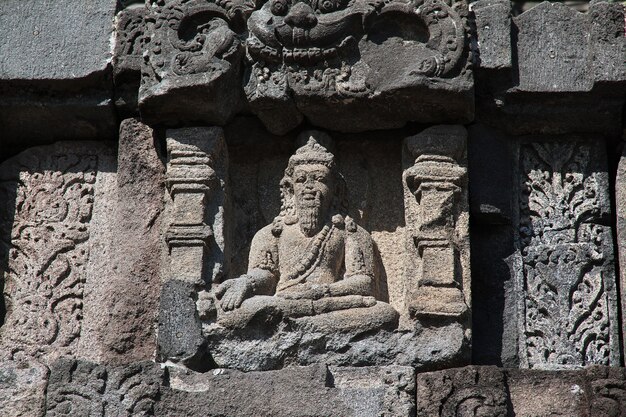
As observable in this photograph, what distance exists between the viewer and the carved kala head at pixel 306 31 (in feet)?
26.0

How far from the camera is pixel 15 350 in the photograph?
26.2ft

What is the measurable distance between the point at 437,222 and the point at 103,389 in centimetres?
195

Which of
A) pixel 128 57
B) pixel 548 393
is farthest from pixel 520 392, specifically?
pixel 128 57

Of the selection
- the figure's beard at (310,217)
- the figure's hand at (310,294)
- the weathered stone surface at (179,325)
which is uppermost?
the figure's beard at (310,217)

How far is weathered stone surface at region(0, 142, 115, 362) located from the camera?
8.05 metres

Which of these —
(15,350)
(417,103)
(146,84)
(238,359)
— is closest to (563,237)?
(417,103)

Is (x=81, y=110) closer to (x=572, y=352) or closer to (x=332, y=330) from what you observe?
(x=332, y=330)

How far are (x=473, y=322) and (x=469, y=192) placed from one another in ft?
2.47

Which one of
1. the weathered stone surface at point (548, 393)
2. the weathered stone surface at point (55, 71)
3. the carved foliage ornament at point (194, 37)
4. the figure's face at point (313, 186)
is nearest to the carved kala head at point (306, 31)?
the carved foliage ornament at point (194, 37)

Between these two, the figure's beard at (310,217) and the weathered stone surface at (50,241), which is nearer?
the figure's beard at (310,217)

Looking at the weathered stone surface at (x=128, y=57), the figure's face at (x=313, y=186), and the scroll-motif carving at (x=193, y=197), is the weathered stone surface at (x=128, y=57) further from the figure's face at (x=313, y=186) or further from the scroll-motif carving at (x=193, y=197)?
the figure's face at (x=313, y=186)

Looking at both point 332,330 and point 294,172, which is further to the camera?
point 294,172

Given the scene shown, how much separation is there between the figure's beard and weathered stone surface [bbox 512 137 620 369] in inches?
43.3

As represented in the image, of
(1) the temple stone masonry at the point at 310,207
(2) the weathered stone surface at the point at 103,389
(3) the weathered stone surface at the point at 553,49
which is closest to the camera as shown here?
(2) the weathered stone surface at the point at 103,389
